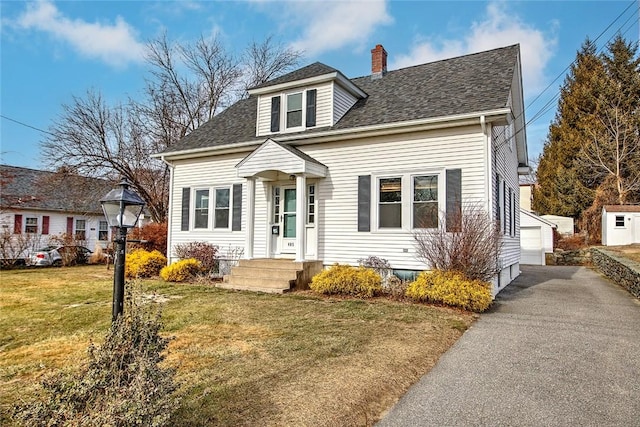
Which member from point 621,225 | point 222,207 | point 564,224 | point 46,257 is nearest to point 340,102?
point 222,207

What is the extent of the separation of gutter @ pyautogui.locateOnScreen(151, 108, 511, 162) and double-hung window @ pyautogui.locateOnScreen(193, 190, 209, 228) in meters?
1.32

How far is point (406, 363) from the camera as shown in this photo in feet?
14.9

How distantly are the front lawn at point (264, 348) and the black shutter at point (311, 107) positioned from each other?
17.0 feet

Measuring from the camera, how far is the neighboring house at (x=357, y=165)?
30.2ft

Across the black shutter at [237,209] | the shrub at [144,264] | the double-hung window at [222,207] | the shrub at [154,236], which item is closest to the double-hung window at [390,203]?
the black shutter at [237,209]

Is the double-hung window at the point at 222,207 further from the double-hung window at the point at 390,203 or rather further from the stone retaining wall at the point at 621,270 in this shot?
the stone retaining wall at the point at 621,270

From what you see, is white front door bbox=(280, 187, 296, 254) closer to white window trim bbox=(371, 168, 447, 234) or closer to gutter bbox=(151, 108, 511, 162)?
gutter bbox=(151, 108, 511, 162)

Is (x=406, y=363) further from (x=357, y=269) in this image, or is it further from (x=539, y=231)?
(x=539, y=231)

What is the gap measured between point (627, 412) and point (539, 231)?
19.4 m

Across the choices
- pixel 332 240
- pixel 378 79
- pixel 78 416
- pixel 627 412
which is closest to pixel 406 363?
pixel 627 412

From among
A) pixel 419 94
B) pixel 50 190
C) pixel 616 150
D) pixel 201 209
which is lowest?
pixel 201 209

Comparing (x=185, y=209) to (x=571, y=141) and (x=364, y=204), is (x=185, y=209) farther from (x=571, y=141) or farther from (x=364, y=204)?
(x=571, y=141)

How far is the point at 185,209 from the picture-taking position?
43.6 feet

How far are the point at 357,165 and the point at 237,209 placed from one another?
4196 millimetres
